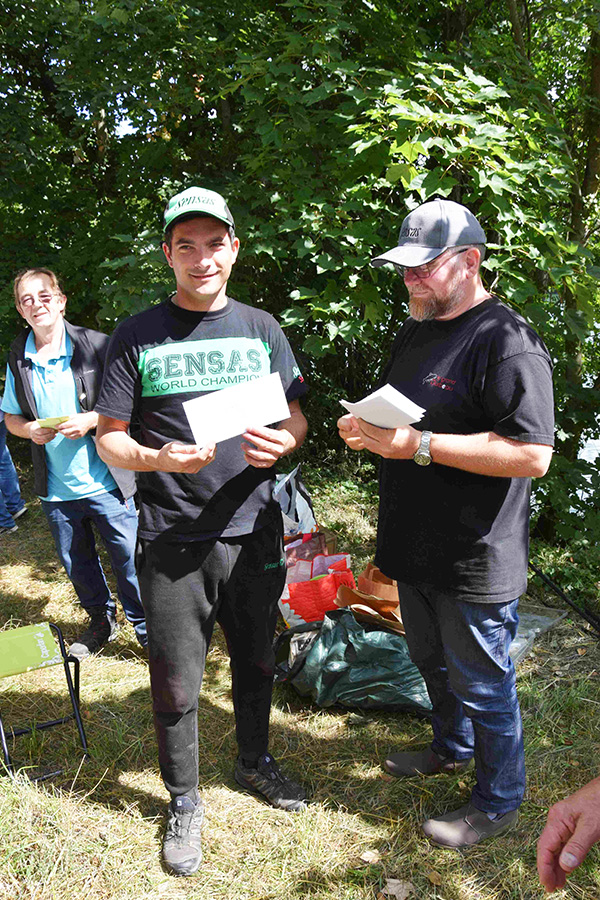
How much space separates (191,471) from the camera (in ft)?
6.99

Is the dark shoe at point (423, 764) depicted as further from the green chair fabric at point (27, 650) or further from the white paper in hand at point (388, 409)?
the white paper in hand at point (388, 409)

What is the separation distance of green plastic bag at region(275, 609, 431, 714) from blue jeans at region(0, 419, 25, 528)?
4071 millimetres

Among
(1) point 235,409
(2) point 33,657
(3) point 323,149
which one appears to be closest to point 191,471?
(1) point 235,409

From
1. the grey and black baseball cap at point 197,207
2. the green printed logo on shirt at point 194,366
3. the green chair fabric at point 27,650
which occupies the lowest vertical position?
the green chair fabric at point 27,650

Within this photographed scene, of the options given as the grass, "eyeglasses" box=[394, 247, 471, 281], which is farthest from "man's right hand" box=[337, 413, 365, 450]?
the grass

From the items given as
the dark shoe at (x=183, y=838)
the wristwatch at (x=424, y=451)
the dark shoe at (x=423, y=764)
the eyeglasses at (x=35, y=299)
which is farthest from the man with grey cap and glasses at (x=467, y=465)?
the eyeglasses at (x=35, y=299)

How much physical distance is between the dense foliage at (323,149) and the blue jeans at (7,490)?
1.42 m

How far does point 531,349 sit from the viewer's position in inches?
A: 80.4

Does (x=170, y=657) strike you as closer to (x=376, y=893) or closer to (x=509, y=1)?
(x=376, y=893)

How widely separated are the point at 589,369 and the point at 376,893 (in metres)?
4.34

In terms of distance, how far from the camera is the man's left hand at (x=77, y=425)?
332 centimetres

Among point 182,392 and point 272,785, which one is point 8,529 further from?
point 182,392

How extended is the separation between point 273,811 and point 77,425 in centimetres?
199

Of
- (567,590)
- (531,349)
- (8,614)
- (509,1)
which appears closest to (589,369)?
(567,590)
